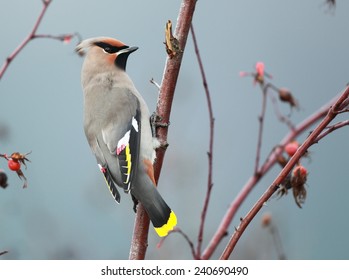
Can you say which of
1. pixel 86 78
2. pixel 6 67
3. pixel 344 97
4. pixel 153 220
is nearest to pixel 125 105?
pixel 86 78

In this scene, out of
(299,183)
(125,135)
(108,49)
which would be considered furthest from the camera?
(108,49)

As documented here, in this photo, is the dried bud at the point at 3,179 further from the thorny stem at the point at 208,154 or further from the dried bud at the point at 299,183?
the dried bud at the point at 299,183

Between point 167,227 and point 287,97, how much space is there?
921 millimetres

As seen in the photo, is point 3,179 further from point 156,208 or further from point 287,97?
point 287,97

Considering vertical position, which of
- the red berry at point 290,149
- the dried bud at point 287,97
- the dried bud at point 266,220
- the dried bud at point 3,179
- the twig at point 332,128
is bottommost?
the dried bud at point 266,220

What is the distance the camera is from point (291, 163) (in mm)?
1697

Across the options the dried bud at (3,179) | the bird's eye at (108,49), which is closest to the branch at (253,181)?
the dried bud at (3,179)

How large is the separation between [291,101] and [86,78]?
141cm

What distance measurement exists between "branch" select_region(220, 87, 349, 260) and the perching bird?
761 mm

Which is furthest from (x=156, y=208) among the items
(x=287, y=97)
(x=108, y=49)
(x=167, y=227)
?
(x=108, y=49)

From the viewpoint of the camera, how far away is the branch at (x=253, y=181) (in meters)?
2.09

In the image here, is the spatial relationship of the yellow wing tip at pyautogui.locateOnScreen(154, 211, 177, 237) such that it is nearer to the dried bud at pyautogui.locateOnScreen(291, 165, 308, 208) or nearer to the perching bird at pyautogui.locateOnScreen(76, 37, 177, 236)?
the perching bird at pyautogui.locateOnScreen(76, 37, 177, 236)

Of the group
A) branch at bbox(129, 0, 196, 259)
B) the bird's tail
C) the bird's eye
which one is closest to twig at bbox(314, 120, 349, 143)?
branch at bbox(129, 0, 196, 259)
